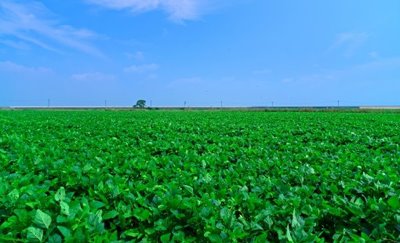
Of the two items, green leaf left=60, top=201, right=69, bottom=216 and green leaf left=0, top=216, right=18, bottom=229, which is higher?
green leaf left=60, top=201, right=69, bottom=216

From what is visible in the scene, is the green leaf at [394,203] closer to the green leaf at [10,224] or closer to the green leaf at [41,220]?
the green leaf at [41,220]

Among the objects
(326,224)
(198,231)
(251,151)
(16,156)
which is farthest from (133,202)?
(251,151)

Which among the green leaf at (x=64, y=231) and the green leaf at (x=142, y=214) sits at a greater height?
the green leaf at (x=64, y=231)

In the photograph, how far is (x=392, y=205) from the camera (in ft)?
8.67

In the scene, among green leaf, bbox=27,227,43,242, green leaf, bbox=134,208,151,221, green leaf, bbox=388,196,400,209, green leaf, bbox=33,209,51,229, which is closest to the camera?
green leaf, bbox=27,227,43,242

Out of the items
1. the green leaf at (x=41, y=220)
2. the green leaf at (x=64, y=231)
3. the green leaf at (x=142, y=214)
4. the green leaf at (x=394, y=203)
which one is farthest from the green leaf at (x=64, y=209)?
the green leaf at (x=394, y=203)

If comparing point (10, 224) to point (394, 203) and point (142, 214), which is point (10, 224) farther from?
point (394, 203)

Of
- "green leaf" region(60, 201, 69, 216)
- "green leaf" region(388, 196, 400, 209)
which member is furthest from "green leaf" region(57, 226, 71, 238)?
"green leaf" region(388, 196, 400, 209)

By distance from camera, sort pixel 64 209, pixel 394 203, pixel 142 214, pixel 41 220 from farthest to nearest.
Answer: pixel 394 203 → pixel 142 214 → pixel 64 209 → pixel 41 220

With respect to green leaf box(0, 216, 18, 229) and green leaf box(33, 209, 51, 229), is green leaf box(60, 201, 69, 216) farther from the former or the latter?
green leaf box(0, 216, 18, 229)

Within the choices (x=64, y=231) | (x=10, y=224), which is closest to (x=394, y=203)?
(x=64, y=231)

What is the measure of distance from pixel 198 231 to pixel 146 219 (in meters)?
0.45

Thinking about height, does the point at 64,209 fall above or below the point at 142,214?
above

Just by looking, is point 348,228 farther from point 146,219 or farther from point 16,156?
point 16,156
